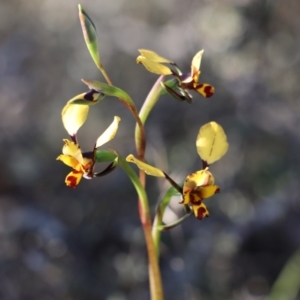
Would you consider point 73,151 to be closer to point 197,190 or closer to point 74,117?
point 74,117

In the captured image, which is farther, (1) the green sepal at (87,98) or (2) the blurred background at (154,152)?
(2) the blurred background at (154,152)

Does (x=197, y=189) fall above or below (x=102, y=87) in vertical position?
below

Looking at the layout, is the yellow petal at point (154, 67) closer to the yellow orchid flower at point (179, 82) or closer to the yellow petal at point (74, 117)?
the yellow orchid flower at point (179, 82)

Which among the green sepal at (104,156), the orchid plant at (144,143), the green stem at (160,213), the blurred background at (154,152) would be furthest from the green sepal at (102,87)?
the blurred background at (154,152)

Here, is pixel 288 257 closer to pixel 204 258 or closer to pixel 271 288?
pixel 271 288

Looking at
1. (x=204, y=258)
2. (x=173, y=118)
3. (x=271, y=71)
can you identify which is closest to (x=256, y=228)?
(x=204, y=258)

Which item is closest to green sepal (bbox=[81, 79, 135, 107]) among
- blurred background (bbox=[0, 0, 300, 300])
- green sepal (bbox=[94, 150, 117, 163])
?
green sepal (bbox=[94, 150, 117, 163])

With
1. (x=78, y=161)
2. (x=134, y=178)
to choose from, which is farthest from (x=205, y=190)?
(x=78, y=161)
